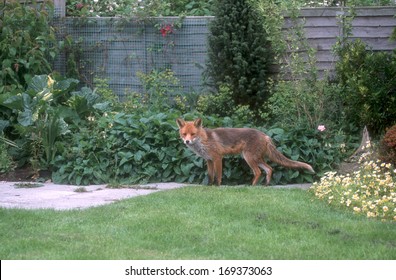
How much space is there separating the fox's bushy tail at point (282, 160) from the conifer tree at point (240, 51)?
7.84 ft

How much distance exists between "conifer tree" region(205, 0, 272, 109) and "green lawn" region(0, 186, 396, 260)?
12.8 feet

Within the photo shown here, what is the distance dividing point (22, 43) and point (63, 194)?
4150 millimetres

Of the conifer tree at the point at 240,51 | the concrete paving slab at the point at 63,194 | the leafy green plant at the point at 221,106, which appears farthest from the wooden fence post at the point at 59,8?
the concrete paving slab at the point at 63,194

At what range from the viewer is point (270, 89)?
12.6m

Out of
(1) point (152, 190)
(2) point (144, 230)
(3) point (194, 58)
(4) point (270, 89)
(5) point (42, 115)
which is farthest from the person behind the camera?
(3) point (194, 58)

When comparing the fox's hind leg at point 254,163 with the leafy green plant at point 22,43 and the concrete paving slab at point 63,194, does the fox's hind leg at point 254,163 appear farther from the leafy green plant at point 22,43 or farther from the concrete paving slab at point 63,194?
the leafy green plant at point 22,43

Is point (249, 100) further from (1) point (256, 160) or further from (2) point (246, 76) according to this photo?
(1) point (256, 160)

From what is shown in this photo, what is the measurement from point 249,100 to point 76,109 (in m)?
2.90

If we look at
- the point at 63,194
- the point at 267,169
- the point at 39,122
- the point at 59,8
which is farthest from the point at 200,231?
the point at 59,8

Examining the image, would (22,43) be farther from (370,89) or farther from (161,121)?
(370,89)

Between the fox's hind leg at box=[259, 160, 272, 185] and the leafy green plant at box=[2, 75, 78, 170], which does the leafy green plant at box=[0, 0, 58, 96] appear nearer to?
the leafy green plant at box=[2, 75, 78, 170]

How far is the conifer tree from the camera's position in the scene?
41.0 ft

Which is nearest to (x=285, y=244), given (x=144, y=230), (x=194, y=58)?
(x=144, y=230)

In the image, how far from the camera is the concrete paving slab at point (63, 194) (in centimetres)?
907
